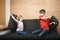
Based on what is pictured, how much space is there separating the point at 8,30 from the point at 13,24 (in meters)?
0.28

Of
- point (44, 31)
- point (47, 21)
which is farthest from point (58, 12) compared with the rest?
point (44, 31)

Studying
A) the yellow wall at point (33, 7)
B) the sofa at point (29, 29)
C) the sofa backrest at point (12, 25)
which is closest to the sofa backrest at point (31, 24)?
the sofa at point (29, 29)

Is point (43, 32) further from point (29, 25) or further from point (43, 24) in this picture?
point (29, 25)

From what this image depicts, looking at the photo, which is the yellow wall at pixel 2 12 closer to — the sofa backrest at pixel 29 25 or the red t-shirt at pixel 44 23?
the sofa backrest at pixel 29 25

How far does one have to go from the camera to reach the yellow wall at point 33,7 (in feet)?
16.8

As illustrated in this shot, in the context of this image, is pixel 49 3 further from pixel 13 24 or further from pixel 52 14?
pixel 13 24

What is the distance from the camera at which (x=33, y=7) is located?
5168 millimetres

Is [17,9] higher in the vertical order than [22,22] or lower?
higher

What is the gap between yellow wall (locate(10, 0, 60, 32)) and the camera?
16.8 ft

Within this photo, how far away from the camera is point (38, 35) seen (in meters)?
4.29

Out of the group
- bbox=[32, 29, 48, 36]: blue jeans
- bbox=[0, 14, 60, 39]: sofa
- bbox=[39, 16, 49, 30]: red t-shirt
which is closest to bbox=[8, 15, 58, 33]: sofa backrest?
bbox=[0, 14, 60, 39]: sofa

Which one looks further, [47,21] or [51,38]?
[47,21]

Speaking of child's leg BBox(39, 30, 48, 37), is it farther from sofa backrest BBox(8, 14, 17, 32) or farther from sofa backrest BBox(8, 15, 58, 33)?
sofa backrest BBox(8, 14, 17, 32)

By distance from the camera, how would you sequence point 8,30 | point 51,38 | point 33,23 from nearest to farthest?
point 51,38, point 8,30, point 33,23
